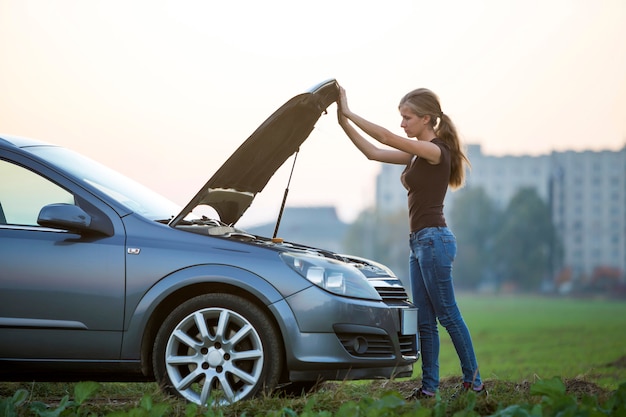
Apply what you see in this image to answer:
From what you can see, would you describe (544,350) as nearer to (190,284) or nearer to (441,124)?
(441,124)

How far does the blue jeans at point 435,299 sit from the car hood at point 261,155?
3.54ft

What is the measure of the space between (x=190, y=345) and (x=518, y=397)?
6.60 ft

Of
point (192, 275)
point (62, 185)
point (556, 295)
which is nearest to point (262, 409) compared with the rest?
point (192, 275)

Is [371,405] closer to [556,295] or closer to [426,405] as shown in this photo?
[426,405]

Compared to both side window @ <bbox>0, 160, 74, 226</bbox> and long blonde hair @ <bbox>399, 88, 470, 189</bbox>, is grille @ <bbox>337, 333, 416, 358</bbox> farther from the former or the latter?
side window @ <bbox>0, 160, 74, 226</bbox>

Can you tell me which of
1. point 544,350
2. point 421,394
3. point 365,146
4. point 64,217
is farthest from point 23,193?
point 544,350

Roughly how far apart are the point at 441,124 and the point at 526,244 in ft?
388

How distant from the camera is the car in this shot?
5.85 meters

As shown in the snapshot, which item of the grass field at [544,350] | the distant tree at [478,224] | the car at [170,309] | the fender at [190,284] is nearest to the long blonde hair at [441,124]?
the car at [170,309]

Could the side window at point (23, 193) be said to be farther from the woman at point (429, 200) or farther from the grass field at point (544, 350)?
the grass field at point (544, 350)

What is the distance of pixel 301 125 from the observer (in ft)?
22.4

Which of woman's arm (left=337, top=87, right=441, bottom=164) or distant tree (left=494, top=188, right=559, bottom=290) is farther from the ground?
woman's arm (left=337, top=87, right=441, bottom=164)

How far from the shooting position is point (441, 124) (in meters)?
6.76

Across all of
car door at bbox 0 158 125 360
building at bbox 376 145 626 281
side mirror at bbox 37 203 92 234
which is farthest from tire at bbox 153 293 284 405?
building at bbox 376 145 626 281
